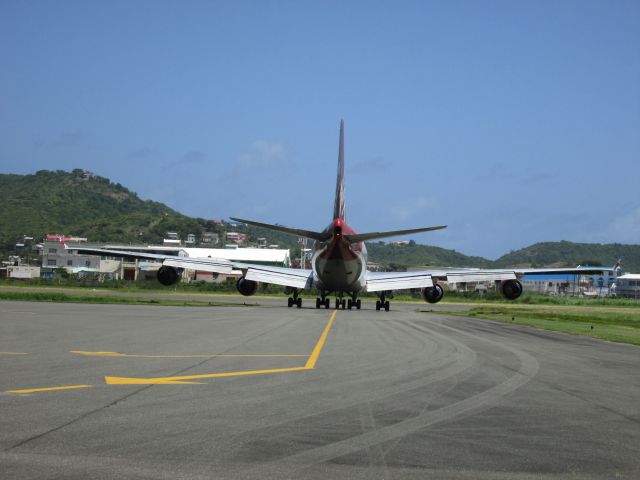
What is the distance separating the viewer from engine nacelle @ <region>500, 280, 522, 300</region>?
5147 cm

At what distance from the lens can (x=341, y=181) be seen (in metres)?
53.8

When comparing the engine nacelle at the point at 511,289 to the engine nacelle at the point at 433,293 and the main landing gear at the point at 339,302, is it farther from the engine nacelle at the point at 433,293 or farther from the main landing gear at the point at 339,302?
the main landing gear at the point at 339,302

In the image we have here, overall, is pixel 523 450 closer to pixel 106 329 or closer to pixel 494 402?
pixel 494 402

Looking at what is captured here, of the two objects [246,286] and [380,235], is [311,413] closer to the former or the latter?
[380,235]

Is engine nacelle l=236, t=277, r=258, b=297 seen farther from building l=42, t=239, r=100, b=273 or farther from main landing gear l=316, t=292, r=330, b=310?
building l=42, t=239, r=100, b=273

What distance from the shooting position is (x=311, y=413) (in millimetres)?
9969

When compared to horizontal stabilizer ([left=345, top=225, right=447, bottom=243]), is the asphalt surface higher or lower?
lower

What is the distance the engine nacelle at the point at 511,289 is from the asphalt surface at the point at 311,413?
104 ft

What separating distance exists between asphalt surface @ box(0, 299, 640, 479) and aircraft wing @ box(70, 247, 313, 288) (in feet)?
99.6

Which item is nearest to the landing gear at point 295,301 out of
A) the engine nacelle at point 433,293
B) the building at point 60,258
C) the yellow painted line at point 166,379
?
the engine nacelle at point 433,293

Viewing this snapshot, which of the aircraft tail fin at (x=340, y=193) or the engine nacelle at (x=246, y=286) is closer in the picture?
the aircraft tail fin at (x=340, y=193)

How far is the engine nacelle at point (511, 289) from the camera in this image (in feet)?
169

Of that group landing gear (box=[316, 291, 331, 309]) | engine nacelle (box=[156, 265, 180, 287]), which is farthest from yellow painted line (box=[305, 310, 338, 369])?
landing gear (box=[316, 291, 331, 309])

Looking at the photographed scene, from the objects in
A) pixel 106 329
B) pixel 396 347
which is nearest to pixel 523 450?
pixel 396 347
